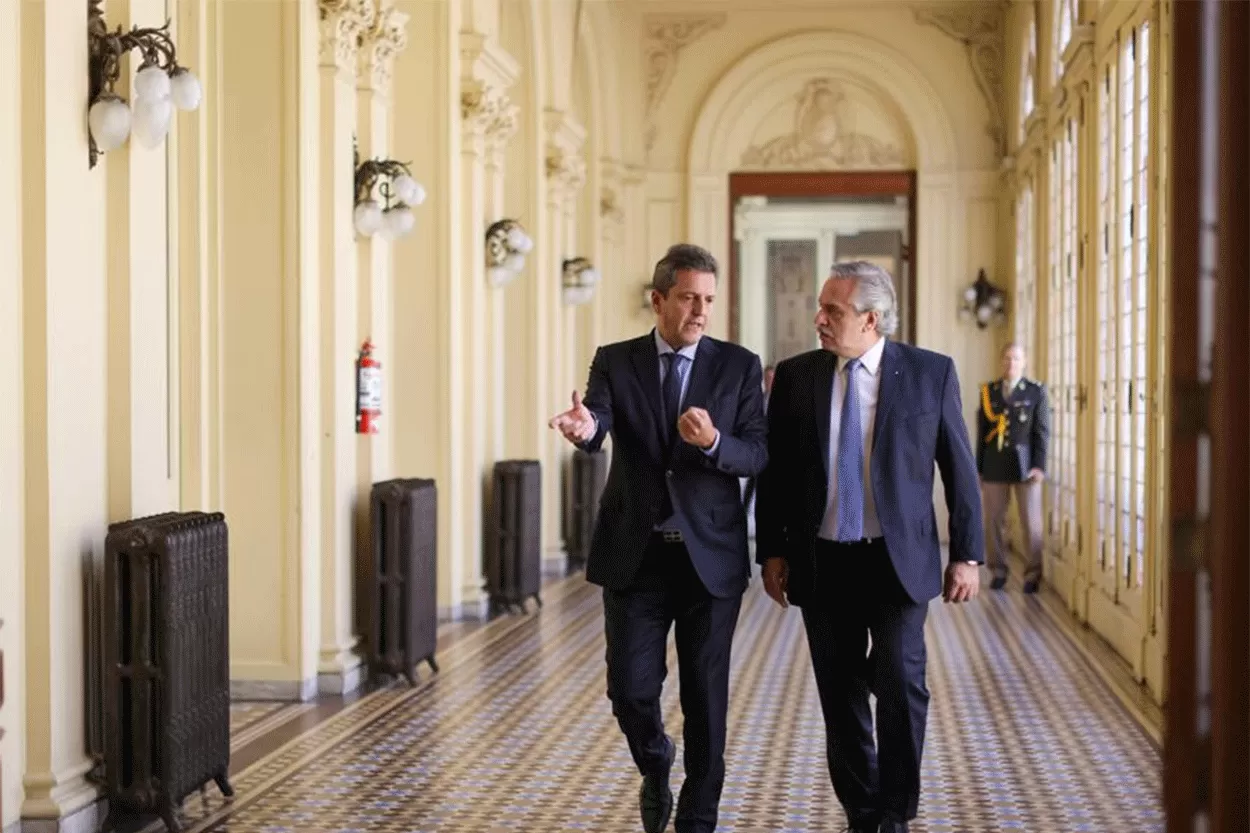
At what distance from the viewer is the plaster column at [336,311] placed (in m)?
9.30

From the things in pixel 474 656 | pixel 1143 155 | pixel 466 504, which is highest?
pixel 1143 155

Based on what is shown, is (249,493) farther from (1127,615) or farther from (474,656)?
(1127,615)

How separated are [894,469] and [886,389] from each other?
0.88 feet

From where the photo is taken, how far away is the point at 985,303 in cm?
2012

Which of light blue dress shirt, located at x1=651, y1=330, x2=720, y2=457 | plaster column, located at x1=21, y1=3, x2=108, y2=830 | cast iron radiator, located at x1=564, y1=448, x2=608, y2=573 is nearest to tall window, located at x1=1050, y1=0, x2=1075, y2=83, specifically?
cast iron radiator, located at x1=564, y1=448, x2=608, y2=573

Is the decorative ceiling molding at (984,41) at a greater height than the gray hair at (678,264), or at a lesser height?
greater

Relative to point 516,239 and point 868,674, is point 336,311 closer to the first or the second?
point 516,239

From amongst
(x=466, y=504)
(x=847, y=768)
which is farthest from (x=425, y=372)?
(x=847, y=768)

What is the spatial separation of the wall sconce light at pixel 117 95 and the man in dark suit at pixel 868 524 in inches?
99.4

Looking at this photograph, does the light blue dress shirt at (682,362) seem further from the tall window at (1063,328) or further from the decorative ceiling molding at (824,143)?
the decorative ceiling molding at (824,143)

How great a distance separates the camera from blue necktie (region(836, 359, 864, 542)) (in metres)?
5.75

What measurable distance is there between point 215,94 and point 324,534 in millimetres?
2325

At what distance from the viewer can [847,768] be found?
5949 millimetres

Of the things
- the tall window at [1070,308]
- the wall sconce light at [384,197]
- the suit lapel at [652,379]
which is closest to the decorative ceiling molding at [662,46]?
the tall window at [1070,308]
